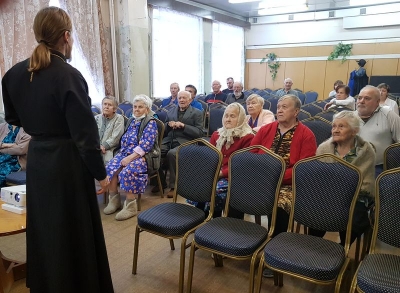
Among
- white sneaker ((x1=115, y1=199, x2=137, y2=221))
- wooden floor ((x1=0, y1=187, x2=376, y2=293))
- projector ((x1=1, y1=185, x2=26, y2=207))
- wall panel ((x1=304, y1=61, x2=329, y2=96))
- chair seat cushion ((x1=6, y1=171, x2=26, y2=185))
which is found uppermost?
wall panel ((x1=304, y1=61, x2=329, y2=96))

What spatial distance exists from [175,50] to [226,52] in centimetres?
252

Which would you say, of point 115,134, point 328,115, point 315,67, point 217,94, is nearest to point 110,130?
point 115,134

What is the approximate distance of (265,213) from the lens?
1982 mm

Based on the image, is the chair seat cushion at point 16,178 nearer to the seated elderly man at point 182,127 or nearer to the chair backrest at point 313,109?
the seated elderly man at point 182,127

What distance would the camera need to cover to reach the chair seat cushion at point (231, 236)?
1.72 m

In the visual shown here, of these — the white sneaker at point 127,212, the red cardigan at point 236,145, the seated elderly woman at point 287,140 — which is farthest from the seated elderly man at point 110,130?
the seated elderly woman at point 287,140

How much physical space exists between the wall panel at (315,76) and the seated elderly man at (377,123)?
24.4 feet

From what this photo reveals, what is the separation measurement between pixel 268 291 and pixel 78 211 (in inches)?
48.9

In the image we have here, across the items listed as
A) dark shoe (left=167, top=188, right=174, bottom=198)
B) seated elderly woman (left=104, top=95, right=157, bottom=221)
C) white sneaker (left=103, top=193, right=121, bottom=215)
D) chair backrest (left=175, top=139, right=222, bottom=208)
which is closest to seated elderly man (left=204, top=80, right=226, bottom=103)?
dark shoe (left=167, top=188, right=174, bottom=198)

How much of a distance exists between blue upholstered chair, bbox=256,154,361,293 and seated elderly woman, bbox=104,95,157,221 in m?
1.63

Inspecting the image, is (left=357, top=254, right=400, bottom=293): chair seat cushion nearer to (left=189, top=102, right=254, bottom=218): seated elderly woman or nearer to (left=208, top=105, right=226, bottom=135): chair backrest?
(left=189, top=102, right=254, bottom=218): seated elderly woman

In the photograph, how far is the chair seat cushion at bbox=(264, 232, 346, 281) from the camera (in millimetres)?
1510

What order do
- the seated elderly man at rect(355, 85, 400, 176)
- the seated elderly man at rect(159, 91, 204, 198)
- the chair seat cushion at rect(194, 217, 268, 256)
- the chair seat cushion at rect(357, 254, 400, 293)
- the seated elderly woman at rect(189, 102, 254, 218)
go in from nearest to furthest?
the chair seat cushion at rect(357, 254, 400, 293) < the chair seat cushion at rect(194, 217, 268, 256) < the seated elderly woman at rect(189, 102, 254, 218) < the seated elderly man at rect(355, 85, 400, 176) < the seated elderly man at rect(159, 91, 204, 198)

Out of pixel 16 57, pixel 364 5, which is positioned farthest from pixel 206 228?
pixel 364 5
